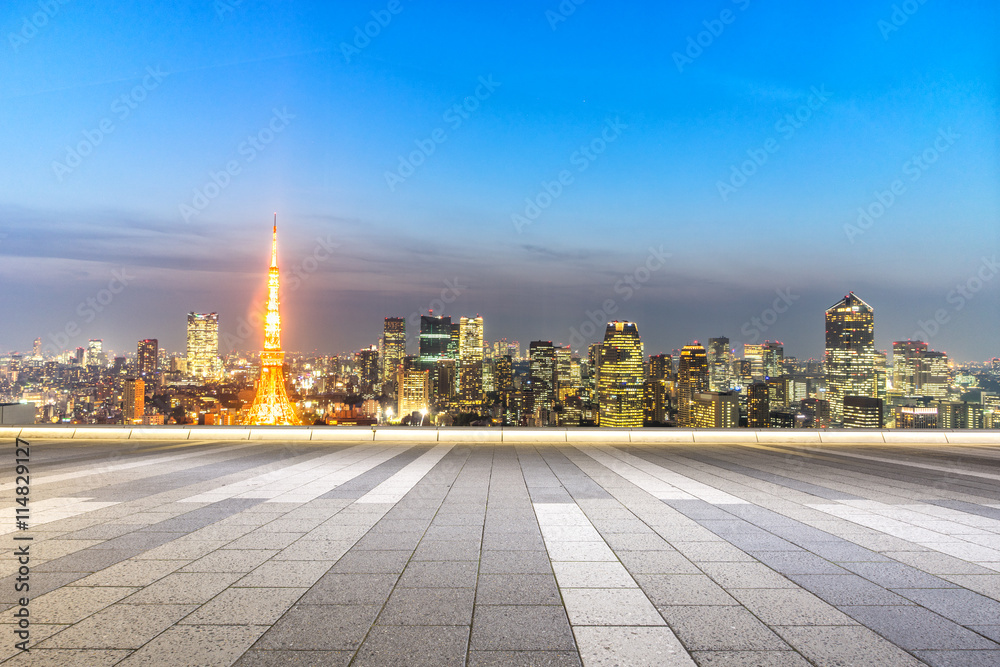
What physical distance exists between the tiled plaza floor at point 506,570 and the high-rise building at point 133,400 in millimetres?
33635

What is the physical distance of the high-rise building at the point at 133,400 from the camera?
131 ft

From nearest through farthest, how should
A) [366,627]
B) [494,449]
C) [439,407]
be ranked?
[366,627], [494,449], [439,407]

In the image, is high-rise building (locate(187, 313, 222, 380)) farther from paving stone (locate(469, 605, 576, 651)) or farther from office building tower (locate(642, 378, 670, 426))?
paving stone (locate(469, 605, 576, 651))

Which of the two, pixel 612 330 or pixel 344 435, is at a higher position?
pixel 612 330

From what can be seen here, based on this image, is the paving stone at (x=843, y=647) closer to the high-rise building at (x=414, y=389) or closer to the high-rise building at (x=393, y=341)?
the high-rise building at (x=414, y=389)

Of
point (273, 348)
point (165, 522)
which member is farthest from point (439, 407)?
point (165, 522)

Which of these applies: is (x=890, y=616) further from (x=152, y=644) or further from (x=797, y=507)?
(x=152, y=644)

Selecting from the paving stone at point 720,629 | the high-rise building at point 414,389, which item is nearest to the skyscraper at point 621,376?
the high-rise building at point 414,389

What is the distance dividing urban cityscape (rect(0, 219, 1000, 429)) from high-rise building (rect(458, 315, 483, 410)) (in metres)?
0.38

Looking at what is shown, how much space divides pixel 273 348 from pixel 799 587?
69.0 m

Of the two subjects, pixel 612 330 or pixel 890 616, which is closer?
pixel 890 616

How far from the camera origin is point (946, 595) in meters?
4.92

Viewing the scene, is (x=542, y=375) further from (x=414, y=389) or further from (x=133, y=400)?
(x=133, y=400)

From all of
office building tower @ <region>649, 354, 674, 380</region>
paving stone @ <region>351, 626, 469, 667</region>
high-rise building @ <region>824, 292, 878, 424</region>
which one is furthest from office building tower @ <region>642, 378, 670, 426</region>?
paving stone @ <region>351, 626, 469, 667</region>
